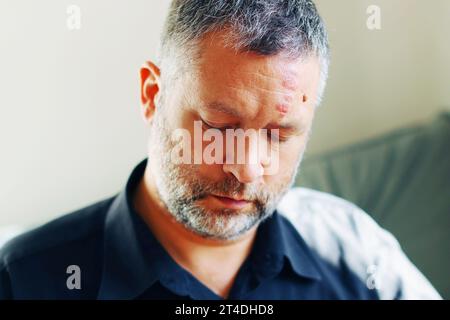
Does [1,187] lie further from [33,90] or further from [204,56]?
[204,56]

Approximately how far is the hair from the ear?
0.04m

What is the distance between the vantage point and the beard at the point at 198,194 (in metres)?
0.84

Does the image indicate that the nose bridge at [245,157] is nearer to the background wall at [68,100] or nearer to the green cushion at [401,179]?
the background wall at [68,100]

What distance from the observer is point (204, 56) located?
2.60 feet

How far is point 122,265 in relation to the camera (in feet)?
2.95

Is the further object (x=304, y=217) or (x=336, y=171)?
(x=336, y=171)

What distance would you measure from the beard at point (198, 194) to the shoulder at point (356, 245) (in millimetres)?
203

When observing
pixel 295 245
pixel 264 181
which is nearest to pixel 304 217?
pixel 295 245

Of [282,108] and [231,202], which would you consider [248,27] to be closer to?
[282,108]

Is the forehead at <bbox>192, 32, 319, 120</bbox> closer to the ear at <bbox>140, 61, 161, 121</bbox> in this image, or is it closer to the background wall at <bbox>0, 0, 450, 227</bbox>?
the ear at <bbox>140, 61, 161, 121</bbox>

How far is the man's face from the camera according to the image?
2.56ft

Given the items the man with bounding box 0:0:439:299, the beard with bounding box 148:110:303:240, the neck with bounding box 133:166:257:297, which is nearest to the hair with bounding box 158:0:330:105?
the man with bounding box 0:0:439:299

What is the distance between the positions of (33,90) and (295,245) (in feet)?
1.71

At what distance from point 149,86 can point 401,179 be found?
72 centimetres
